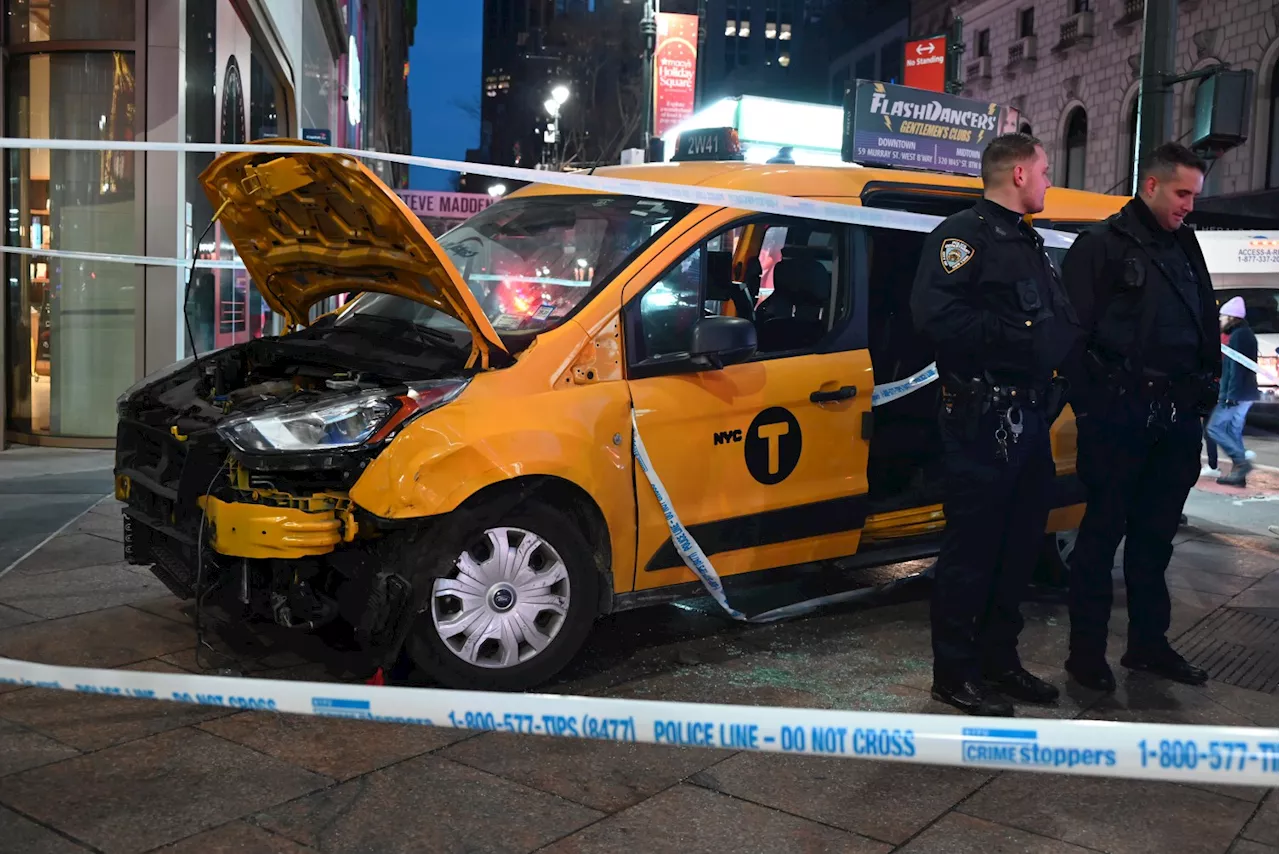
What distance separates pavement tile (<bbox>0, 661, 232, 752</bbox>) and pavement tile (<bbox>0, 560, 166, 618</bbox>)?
3.83ft

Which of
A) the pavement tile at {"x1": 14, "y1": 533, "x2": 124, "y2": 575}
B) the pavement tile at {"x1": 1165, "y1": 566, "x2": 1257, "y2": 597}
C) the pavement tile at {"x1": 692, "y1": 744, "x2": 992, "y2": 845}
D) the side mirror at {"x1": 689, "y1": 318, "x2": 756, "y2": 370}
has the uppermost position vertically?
the side mirror at {"x1": 689, "y1": 318, "x2": 756, "y2": 370}

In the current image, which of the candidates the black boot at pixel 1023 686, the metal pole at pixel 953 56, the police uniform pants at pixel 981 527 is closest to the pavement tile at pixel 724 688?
the police uniform pants at pixel 981 527

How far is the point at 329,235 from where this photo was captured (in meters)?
4.84

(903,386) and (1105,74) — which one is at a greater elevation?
(1105,74)

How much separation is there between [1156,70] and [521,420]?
263 inches

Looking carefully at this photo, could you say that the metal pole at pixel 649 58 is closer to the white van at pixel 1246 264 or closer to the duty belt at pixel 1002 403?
the white van at pixel 1246 264

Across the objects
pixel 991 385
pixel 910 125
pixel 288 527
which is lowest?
pixel 288 527

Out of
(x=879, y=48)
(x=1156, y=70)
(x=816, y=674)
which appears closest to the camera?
(x=816, y=674)

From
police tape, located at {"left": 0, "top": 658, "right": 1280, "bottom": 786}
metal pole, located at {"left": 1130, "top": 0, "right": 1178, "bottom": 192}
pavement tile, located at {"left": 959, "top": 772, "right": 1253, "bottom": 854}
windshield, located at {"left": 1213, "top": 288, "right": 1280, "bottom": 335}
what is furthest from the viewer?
windshield, located at {"left": 1213, "top": 288, "right": 1280, "bottom": 335}

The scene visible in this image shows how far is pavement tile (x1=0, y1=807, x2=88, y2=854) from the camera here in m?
3.16

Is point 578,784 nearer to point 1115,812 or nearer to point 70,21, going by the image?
point 1115,812

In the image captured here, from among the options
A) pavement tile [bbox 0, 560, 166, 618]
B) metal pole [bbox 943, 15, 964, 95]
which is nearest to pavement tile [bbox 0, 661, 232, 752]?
pavement tile [bbox 0, 560, 166, 618]

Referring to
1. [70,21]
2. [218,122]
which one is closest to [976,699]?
[218,122]

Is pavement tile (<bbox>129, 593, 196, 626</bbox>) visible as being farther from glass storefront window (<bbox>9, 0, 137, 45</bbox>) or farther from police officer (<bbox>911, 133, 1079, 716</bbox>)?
glass storefront window (<bbox>9, 0, 137, 45</bbox>)
